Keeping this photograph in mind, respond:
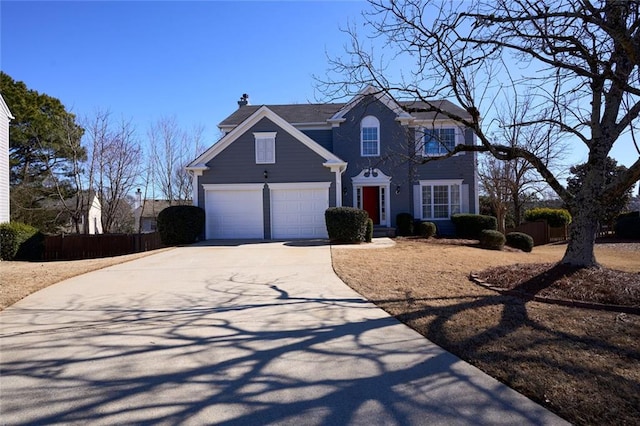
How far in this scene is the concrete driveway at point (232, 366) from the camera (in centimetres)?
343

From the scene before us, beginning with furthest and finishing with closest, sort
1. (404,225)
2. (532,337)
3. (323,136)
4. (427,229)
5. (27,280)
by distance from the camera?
(323,136)
(404,225)
(427,229)
(27,280)
(532,337)

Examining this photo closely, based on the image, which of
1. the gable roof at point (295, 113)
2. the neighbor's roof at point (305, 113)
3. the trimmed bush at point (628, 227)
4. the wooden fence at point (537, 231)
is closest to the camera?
the neighbor's roof at point (305, 113)

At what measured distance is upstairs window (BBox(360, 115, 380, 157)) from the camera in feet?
70.8

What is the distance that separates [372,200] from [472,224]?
500 cm

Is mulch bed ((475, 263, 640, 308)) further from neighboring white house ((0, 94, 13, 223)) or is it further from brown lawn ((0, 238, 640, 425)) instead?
neighboring white house ((0, 94, 13, 223))

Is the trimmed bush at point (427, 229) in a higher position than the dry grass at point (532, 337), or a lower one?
higher

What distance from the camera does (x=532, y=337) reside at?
512 centimetres

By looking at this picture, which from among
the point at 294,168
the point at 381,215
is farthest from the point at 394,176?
the point at 294,168

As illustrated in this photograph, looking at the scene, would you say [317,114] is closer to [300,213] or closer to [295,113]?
[295,113]

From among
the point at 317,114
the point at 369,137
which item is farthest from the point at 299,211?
the point at 317,114

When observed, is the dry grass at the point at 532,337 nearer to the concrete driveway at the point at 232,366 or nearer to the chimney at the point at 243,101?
the concrete driveway at the point at 232,366

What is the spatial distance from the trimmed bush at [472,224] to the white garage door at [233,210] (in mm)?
9792

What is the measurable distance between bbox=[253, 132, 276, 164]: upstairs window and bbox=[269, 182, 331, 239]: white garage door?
1217mm

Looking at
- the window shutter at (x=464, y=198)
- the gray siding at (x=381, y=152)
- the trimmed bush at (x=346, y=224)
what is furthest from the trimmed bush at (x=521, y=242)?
the trimmed bush at (x=346, y=224)
